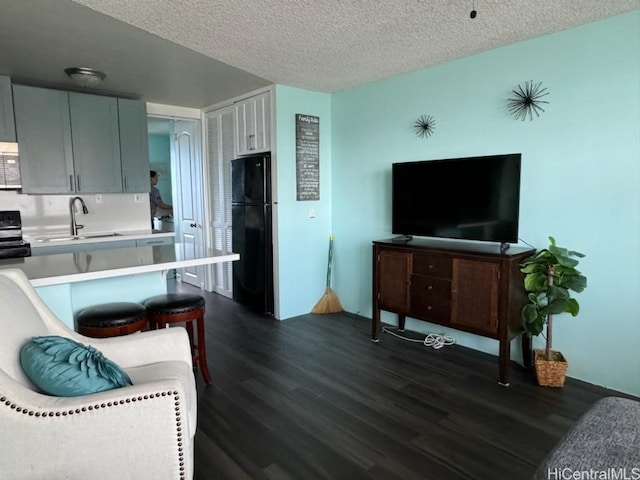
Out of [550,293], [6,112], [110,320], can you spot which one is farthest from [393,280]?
[6,112]

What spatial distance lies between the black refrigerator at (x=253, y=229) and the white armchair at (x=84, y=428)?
2.72m

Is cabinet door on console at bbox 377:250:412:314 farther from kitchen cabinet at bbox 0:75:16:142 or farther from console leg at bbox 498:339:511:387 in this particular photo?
kitchen cabinet at bbox 0:75:16:142

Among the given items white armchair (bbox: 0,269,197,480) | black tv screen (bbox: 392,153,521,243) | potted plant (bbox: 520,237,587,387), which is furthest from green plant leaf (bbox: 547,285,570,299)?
white armchair (bbox: 0,269,197,480)

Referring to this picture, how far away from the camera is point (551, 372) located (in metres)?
2.63

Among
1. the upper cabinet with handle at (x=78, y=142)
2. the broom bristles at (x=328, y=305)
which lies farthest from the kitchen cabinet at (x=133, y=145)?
the broom bristles at (x=328, y=305)

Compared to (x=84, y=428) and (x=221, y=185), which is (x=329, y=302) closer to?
(x=221, y=185)

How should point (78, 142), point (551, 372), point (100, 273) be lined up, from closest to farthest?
point (100, 273) → point (551, 372) → point (78, 142)

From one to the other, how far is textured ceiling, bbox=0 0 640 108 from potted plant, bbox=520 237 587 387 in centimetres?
150

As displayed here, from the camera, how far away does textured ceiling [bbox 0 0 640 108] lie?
2.47 metres

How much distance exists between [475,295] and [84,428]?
2.42 m

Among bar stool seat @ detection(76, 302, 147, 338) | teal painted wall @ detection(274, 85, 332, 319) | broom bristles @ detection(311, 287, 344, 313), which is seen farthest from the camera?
broom bristles @ detection(311, 287, 344, 313)

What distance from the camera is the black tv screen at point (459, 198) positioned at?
2.79 metres

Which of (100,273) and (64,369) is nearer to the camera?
(64,369)

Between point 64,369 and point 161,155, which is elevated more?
point 161,155
